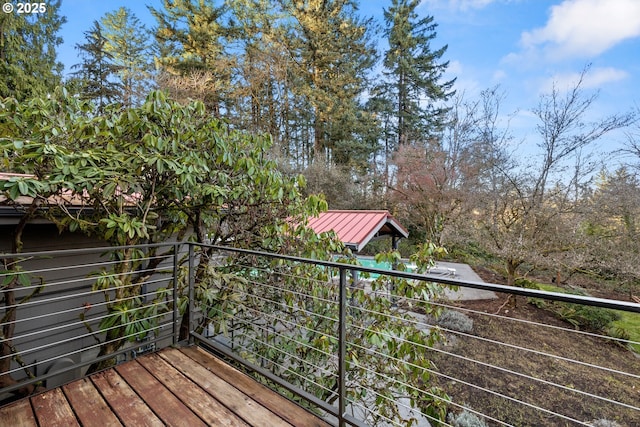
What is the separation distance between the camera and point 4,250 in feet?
9.93

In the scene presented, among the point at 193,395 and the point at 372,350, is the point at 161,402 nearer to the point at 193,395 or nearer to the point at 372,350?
the point at 193,395

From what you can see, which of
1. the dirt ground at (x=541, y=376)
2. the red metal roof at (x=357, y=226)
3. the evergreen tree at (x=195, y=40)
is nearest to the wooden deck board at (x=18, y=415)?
the dirt ground at (x=541, y=376)

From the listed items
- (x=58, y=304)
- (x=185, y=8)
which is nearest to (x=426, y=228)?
(x=58, y=304)

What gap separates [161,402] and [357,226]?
4928 mm

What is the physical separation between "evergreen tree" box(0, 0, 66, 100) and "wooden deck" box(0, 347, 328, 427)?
10.5 m

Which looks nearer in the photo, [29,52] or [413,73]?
[29,52]

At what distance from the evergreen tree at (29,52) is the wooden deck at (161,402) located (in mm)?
10471

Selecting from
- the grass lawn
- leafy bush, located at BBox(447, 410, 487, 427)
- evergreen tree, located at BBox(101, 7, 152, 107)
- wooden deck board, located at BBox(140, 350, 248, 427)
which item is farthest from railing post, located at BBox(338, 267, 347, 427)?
evergreen tree, located at BBox(101, 7, 152, 107)

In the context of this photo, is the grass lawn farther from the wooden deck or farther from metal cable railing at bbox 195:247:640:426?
the wooden deck

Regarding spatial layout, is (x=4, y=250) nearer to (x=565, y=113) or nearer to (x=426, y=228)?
(x=565, y=113)

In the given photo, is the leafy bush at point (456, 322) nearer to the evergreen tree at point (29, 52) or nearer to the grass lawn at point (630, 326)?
the grass lawn at point (630, 326)

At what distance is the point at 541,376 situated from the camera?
5.45m

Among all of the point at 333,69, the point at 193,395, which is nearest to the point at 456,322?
the point at 193,395

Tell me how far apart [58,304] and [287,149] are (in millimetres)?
13036
